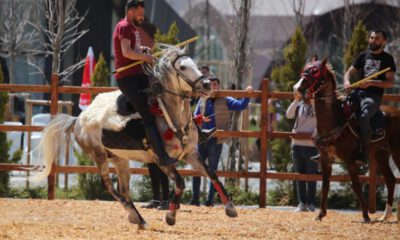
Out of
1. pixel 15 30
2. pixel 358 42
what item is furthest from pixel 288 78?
pixel 15 30

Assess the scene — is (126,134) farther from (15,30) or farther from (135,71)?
(15,30)

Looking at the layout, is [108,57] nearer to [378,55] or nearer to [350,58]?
[350,58]

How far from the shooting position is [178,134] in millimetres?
9125

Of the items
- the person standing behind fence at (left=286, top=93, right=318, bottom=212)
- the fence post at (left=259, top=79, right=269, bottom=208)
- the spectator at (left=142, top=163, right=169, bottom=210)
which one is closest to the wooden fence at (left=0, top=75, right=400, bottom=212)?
the fence post at (left=259, top=79, right=269, bottom=208)

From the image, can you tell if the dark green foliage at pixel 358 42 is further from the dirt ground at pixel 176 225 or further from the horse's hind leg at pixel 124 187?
the horse's hind leg at pixel 124 187

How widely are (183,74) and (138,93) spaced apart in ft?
2.12

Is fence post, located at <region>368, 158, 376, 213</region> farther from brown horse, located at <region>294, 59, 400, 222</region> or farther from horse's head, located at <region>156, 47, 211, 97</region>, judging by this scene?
horse's head, located at <region>156, 47, 211, 97</region>

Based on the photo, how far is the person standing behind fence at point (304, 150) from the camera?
12344 mm

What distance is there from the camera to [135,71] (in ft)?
31.0

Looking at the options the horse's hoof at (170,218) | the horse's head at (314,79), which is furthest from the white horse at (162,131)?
the horse's head at (314,79)

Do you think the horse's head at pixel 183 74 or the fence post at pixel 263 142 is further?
the fence post at pixel 263 142

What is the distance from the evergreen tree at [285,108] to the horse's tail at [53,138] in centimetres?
465

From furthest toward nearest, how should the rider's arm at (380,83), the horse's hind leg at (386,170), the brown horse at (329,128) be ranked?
1. the horse's hind leg at (386,170)
2. the rider's arm at (380,83)
3. the brown horse at (329,128)

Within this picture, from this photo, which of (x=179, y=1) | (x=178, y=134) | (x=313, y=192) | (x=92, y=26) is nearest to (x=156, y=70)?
(x=178, y=134)
